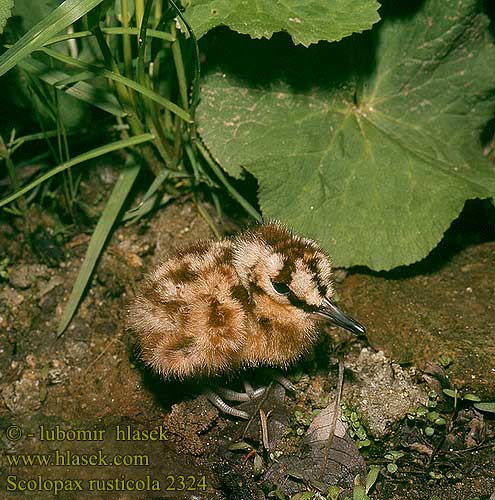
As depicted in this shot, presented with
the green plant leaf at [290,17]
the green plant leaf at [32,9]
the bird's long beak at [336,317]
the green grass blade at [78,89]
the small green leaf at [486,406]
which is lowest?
the small green leaf at [486,406]

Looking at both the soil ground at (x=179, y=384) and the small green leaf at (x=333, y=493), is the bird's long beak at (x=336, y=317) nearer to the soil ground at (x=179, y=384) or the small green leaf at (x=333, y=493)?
the soil ground at (x=179, y=384)

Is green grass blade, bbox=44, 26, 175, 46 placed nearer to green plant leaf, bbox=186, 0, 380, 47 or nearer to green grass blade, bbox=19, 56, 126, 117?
green plant leaf, bbox=186, 0, 380, 47

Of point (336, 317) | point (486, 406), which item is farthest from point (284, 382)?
point (486, 406)

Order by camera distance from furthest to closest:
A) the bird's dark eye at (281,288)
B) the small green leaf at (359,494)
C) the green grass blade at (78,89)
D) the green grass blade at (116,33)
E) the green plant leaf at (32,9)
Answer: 1. the green plant leaf at (32,9)
2. the green grass blade at (78,89)
3. the green grass blade at (116,33)
4. the bird's dark eye at (281,288)
5. the small green leaf at (359,494)

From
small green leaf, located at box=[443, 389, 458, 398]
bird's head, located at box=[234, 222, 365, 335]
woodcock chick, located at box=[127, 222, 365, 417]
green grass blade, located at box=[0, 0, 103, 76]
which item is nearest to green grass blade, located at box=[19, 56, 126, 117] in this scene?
green grass blade, located at box=[0, 0, 103, 76]

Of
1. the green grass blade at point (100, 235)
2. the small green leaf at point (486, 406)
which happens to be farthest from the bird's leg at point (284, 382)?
the green grass blade at point (100, 235)
